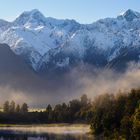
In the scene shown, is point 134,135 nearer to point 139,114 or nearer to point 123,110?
point 139,114

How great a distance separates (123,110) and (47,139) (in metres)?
31.9

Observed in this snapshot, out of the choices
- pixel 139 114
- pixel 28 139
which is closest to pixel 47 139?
pixel 28 139

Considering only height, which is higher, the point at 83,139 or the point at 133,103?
the point at 133,103

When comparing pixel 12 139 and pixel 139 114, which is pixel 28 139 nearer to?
pixel 12 139

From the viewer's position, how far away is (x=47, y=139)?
646 ft

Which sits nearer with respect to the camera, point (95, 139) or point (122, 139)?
point (122, 139)

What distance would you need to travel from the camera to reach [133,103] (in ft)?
574

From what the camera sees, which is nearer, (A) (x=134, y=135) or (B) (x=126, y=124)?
(A) (x=134, y=135)

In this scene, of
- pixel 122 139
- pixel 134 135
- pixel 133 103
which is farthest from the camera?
pixel 133 103

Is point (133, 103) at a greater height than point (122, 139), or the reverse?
point (133, 103)

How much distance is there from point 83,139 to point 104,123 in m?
17.8

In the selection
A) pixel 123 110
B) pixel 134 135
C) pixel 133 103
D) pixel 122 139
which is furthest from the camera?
pixel 123 110

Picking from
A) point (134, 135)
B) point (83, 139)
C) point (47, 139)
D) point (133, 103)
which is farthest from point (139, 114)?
point (47, 139)

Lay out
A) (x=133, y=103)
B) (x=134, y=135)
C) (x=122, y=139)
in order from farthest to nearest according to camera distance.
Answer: (x=133, y=103), (x=122, y=139), (x=134, y=135)
